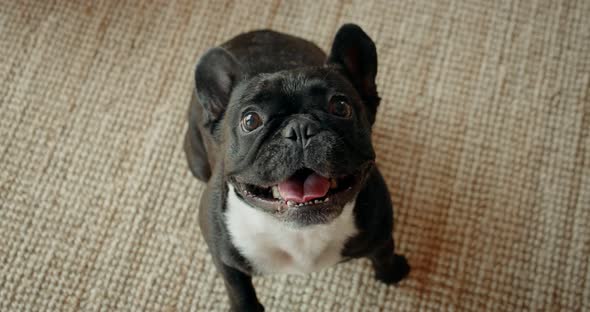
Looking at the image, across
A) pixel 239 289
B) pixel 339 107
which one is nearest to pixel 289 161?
pixel 339 107

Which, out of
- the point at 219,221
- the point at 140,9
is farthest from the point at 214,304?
the point at 140,9

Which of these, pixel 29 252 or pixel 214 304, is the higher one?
pixel 29 252

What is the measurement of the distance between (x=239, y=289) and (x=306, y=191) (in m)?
0.42

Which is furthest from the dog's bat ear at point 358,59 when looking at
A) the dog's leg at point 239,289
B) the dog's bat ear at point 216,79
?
the dog's leg at point 239,289

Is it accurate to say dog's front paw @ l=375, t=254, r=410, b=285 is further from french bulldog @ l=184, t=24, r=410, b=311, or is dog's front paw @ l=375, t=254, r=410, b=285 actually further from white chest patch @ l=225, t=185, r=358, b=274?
white chest patch @ l=225, t=185, r=358, b=274

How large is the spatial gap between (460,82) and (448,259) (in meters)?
0.59

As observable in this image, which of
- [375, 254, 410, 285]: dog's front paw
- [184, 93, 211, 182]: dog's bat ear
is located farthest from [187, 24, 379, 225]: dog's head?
[375, 254, 410, 285]: dog's front paw

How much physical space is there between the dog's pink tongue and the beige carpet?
0.60 meters

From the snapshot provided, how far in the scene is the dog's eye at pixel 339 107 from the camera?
1.22 m

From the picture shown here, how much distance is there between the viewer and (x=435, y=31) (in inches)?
81.1

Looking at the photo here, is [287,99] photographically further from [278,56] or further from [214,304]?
[214,304]

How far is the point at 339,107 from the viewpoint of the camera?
1228 millimetres

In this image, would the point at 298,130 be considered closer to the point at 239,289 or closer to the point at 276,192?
the point at 276,192

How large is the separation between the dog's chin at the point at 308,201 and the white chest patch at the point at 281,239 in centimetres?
6
